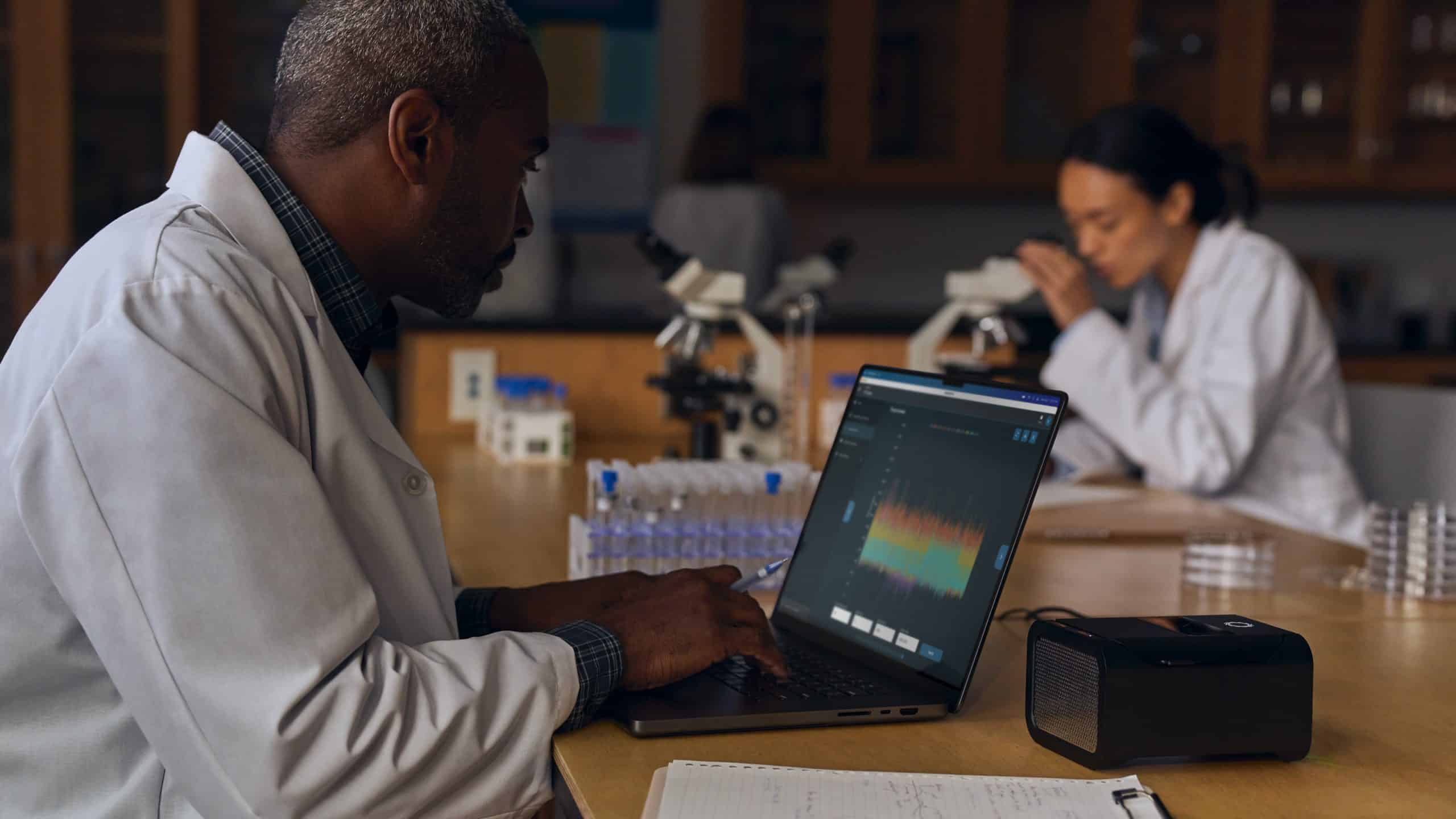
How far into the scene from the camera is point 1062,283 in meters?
2.68

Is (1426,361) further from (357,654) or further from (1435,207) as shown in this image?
(357,654)

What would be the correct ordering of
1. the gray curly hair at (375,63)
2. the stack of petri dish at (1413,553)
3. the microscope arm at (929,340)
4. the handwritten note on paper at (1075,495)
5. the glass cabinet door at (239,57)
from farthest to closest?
the glass cabinet door at (239,57), the microscope arm at (929,340), the handwritten note on paper at (1075,495), the stack of petri dish at (1413,553), the gray curly hair at (375,63)

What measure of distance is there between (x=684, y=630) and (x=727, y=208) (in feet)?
11.7

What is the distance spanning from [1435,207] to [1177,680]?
5208 millimetres

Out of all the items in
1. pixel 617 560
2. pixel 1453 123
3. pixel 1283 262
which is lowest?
pixel 617 560

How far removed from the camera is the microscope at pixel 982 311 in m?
2.65

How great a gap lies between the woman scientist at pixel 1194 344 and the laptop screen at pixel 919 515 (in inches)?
51.1

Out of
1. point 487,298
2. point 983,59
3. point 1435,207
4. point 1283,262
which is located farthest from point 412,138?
point 1435,207

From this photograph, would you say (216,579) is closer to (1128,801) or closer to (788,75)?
(1128,801)

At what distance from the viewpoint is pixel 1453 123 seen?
16.9ft

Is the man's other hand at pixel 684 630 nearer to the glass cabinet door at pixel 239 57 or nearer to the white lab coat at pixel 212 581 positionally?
the white lab coat at pixel 212 581

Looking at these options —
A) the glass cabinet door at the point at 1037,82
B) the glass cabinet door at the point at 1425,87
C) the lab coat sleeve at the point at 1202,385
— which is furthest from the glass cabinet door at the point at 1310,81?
the lab coat sleeve at the point at 1202,385

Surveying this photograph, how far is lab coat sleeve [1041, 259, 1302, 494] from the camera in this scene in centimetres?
247

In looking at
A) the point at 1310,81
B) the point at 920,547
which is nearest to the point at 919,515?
the point at 920,547
